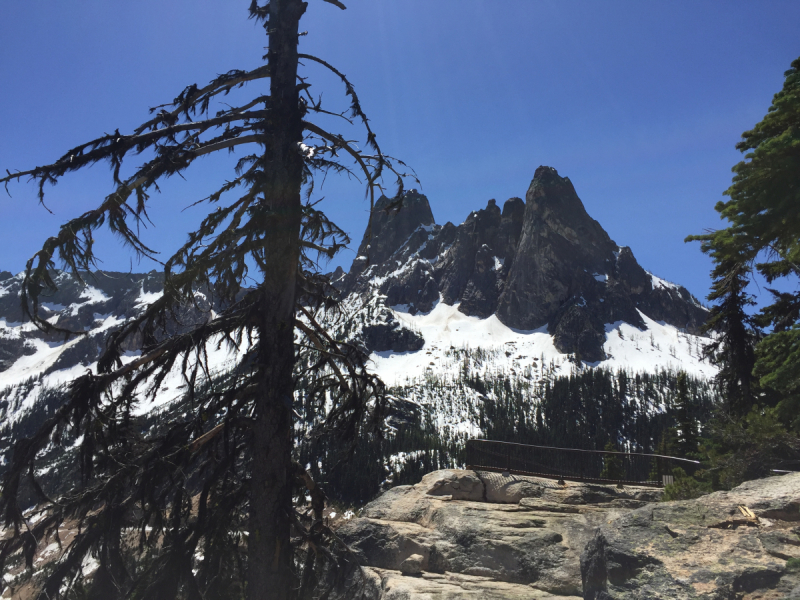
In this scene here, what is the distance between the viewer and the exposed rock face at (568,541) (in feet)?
19.7

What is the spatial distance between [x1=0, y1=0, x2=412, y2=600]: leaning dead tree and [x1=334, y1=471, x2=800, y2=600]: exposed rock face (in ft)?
4.97

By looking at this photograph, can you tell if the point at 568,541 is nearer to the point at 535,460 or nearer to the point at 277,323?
the point at 535,460

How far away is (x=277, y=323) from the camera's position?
517 cm

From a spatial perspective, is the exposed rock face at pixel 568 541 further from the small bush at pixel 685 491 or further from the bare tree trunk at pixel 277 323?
the bare tree trunk at pixel 277 323

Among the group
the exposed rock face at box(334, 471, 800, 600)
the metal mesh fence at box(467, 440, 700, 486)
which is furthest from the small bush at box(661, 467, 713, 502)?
the metal mesh fence at box(467, 440, 700, 486)

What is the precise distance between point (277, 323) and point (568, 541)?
8.30 m

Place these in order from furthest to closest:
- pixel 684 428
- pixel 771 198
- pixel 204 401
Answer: pixel 684 428, pixel 771 198, pixel 204 401

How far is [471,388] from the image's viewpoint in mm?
192125

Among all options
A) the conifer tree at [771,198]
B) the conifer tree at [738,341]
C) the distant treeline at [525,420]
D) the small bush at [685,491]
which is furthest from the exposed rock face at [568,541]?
the distant treeline at [525,420]

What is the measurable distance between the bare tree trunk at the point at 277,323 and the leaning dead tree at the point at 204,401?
12mm

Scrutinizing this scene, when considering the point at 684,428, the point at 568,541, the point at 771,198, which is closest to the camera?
the point at 771,198

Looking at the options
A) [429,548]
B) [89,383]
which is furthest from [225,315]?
[429,548]

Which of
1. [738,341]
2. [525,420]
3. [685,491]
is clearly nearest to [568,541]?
[685,491]

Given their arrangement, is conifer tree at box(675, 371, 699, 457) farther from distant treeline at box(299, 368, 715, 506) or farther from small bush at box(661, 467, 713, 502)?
distant treeline at box(299, 368, 715, 506)
